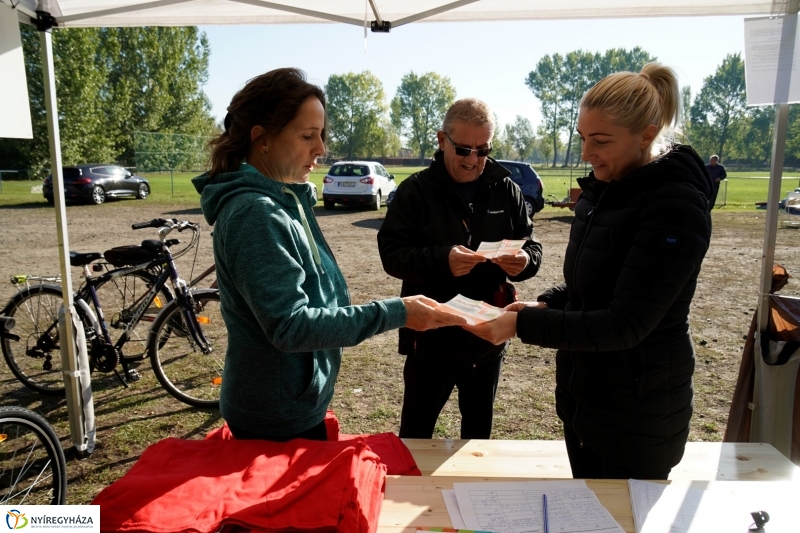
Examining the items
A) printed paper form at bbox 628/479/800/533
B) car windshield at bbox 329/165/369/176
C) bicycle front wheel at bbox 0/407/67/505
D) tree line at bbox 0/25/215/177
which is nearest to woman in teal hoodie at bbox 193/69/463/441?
printed paper form at bbox 628/479/800/533

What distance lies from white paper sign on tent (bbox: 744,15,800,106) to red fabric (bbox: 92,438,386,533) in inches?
97.9

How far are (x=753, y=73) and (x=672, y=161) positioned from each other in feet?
4.64

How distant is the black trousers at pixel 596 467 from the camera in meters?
1.82

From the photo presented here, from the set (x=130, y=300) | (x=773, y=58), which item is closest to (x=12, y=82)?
(x=130, y=300)

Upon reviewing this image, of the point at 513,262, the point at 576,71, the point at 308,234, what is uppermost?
the point at 576,71

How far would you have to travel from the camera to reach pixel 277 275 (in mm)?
1504

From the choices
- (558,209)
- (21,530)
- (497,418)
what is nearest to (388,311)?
(21,530)

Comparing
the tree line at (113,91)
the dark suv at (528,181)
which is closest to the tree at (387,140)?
the tree line at (113,91)

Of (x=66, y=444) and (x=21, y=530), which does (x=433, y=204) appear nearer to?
(x=21, y=530)

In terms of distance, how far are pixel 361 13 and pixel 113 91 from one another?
1758 inches

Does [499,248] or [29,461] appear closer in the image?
[499,248]

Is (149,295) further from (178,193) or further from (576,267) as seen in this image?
(178,193)

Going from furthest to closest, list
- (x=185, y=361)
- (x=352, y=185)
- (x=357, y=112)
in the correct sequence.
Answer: (x=357, y=112) → (x=352, y=185) → (x=185, y=361)

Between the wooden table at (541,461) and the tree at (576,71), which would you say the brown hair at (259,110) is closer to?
the wooden table at (541,461)
